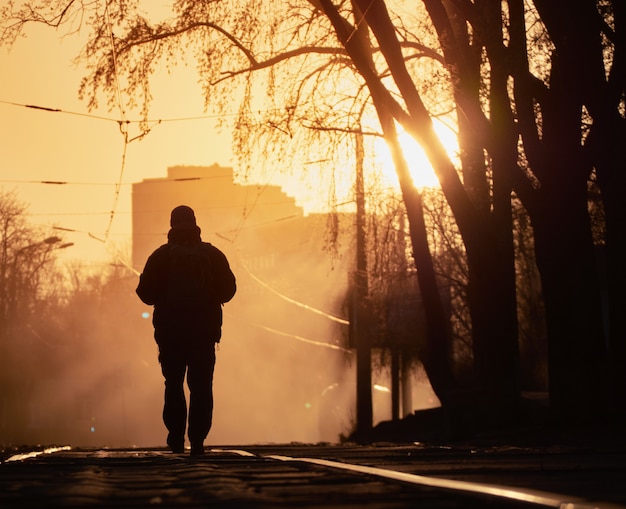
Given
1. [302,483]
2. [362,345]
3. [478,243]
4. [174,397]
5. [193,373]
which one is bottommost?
[302,483]

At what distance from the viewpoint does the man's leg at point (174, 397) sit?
33.2ft

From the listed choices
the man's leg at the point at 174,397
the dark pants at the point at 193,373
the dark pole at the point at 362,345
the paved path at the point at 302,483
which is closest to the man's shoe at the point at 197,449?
the dark pants at the point at 193,373

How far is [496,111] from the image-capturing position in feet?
53.3

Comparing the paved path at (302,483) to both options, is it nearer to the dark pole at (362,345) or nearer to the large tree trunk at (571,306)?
the large tree trunk at (571,306)

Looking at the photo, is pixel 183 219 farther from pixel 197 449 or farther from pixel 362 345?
pixel 362 345

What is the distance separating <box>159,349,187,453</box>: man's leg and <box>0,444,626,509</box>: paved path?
3.12m

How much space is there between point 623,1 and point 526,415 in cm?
511

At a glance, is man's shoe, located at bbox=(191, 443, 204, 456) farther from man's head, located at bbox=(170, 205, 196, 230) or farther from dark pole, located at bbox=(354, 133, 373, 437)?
dark pole, located at bbox=(354, 133, 373, 437)

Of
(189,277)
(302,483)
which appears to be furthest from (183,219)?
(302,483)

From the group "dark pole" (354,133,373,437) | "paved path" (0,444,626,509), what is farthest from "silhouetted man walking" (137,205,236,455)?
"dark pole" (354,133,373,437)

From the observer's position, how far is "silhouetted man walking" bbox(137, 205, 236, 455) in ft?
33.0

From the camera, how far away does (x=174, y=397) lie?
1024 centimetres

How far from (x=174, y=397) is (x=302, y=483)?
215 inches

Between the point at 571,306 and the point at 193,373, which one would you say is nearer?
the point at 193,373
